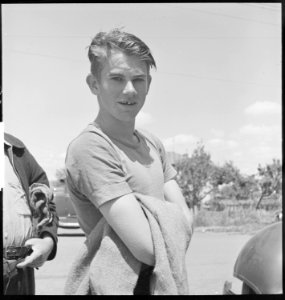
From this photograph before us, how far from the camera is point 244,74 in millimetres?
2004

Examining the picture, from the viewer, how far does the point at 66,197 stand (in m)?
1.96

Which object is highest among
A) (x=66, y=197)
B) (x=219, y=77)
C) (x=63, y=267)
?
(x=219, y=77)

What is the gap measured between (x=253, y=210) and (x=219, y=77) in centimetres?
60

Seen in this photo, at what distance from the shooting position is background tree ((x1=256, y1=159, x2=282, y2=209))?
1.91m

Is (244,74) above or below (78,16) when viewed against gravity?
below

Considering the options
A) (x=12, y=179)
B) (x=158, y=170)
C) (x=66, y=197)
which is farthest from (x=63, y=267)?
(x=158, y=170)

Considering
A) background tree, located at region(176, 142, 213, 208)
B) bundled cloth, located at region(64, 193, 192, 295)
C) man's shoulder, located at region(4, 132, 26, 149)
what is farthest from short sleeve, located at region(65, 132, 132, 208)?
background tree, located at region(176, 142, 213, 208)

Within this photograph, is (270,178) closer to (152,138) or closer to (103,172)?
(152,138)

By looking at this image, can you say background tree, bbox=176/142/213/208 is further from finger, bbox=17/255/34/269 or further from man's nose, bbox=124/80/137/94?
finger, bbox=17/255/34/269

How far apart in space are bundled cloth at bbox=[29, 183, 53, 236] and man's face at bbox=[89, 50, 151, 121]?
42cm

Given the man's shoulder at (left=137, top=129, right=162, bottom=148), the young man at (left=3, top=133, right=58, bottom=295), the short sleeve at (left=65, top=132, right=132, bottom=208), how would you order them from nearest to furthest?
the short sleeve at (left=65, top=132, right=132, bottom=208) → the young man at (left=3, top=133, right=58, bottom=295) → the man's shoulder at (left=137, top=129, right=162, bottom=148)

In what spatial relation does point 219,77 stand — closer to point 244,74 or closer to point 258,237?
point 244,74

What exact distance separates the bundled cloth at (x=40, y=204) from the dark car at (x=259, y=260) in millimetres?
829

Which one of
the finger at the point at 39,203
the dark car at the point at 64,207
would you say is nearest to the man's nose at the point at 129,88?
the dark car at the point at 64,207
